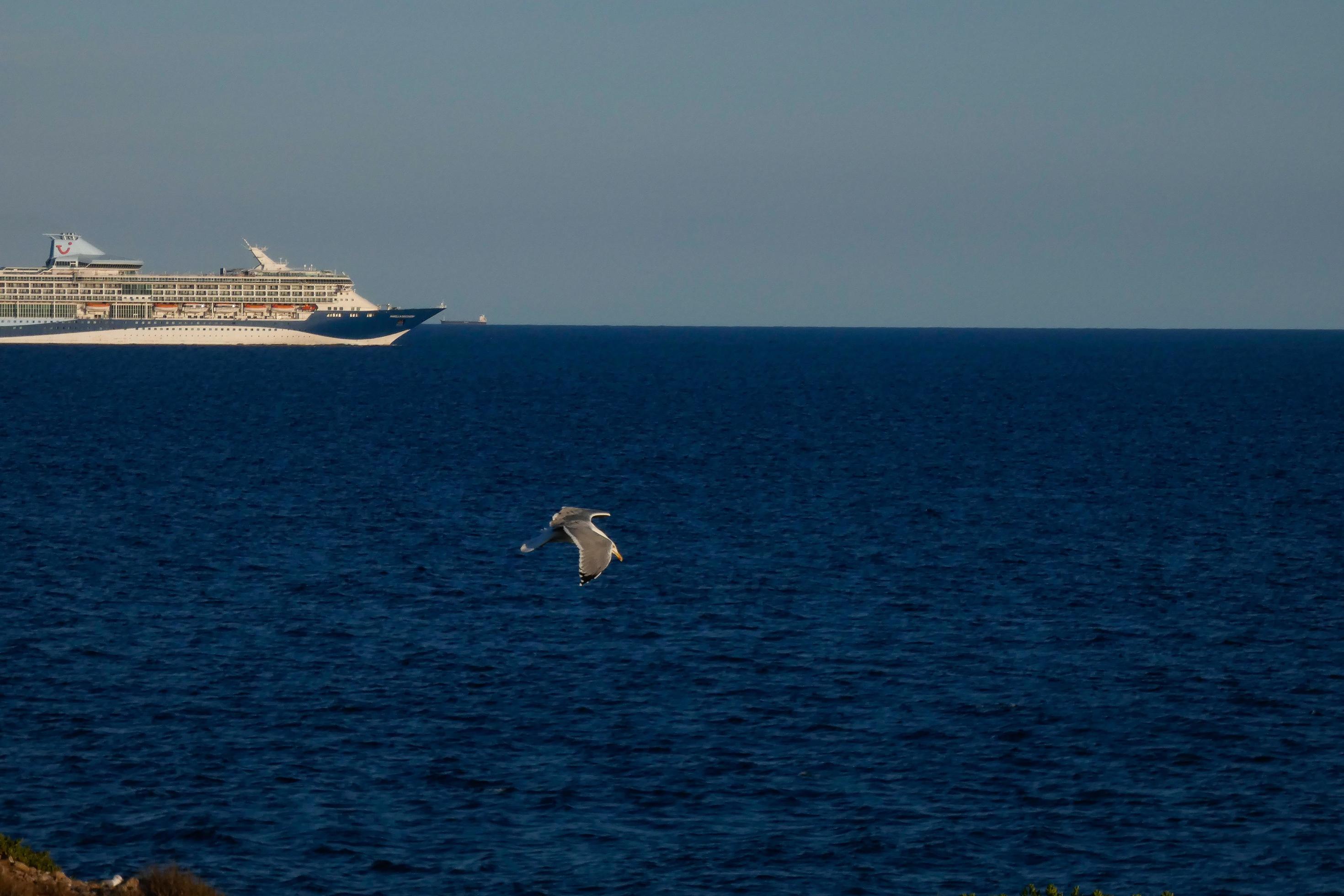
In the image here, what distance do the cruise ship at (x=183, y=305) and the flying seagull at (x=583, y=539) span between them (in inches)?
6904

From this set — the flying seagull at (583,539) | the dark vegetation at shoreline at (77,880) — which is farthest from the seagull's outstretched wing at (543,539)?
the dark vegetation at shoreline at (77,880)

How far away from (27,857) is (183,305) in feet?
601

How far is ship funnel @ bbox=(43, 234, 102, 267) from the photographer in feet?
634

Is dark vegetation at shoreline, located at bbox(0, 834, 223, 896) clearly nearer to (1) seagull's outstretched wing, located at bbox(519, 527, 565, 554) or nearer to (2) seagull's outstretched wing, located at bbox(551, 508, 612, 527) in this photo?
(1) seagull's outstretched wing, located at bbox(519, 527, 565, 554)

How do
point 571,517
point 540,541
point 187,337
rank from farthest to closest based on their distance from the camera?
point 187,337 < point 571,517 < point 540,541

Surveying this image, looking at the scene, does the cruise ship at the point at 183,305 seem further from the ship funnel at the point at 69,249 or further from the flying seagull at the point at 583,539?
the flying seagull at the point at 583,539

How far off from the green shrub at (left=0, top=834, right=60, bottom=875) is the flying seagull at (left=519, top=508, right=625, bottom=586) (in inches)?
272

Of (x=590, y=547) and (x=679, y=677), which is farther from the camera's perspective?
(x=679, y=677)

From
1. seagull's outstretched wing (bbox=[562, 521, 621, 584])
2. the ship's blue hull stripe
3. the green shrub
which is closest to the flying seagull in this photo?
seagull's outstretched wing (bbox=[562, 521, 621, 584])

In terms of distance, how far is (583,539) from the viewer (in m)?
17.1

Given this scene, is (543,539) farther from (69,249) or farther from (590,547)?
(69,249)

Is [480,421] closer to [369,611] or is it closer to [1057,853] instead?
[369,611]

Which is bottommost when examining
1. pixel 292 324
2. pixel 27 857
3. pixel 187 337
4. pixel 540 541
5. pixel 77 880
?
pixel 77 880

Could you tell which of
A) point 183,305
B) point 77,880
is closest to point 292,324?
point 183,305
